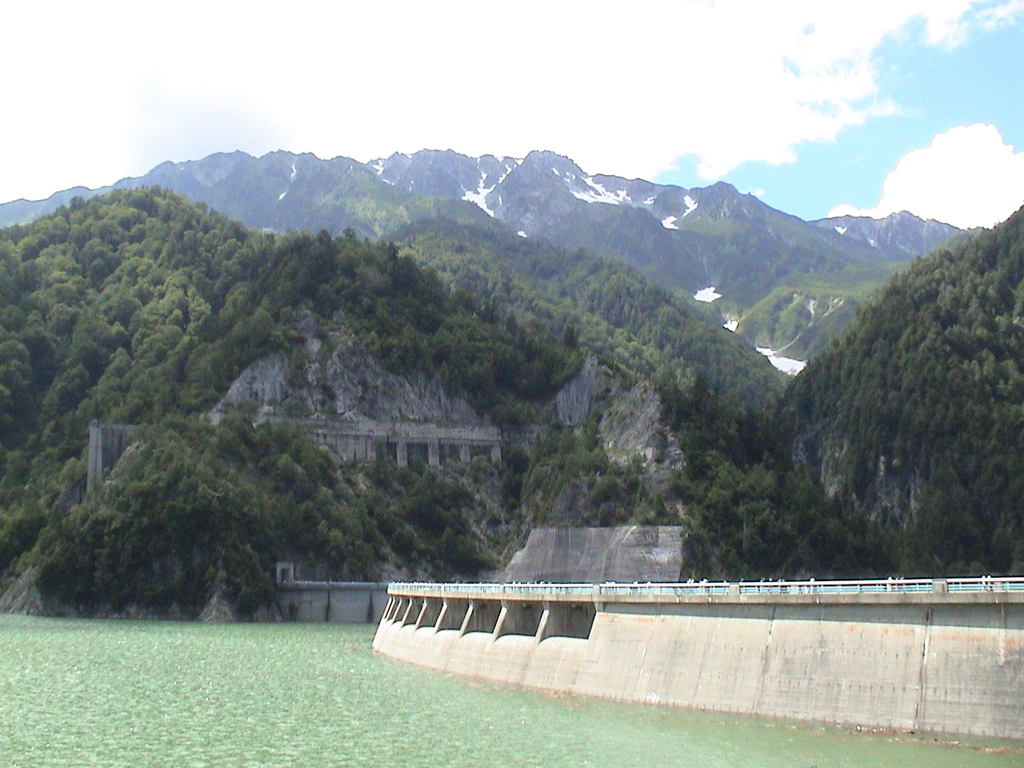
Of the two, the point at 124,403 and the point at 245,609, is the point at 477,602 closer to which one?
the point at 245,609

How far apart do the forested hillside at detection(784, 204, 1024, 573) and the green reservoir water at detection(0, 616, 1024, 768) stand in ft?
274

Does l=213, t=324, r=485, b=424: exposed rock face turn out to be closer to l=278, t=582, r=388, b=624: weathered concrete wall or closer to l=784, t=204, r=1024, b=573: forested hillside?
l=278, t=582, r=388, b=624: weathered concrete wall

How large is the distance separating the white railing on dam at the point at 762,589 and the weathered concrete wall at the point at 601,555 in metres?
47.7

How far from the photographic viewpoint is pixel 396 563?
15625cm

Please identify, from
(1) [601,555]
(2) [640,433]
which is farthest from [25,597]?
(2) [640,433]

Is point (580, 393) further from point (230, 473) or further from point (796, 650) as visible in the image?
point (796, 650)

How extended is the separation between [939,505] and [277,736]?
11881cm

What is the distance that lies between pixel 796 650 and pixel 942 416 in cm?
12292

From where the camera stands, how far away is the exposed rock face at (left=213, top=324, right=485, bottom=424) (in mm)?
175250

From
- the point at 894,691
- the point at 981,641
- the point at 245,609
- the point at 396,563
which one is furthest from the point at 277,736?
the point at 396,563

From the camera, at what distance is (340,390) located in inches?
6993

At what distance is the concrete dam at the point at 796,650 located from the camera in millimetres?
44594

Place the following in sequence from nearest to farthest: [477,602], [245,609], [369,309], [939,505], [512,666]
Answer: [512,666]
[477,602]
[245,609]
[939,505]
[369,309]

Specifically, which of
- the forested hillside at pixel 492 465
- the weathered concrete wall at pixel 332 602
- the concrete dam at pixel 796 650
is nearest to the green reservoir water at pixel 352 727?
the concrete dam at pixel 796 650
